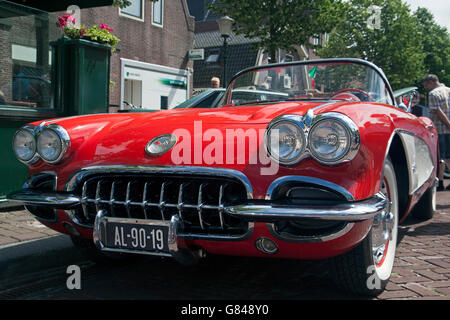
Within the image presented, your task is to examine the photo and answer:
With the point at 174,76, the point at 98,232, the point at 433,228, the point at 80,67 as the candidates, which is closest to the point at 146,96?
the point at 174,76

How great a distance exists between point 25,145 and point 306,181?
1.69 m

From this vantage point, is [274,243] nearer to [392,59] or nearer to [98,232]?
[98,232]

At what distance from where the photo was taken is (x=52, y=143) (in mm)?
2654

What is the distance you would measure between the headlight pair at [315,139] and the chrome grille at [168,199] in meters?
0.25

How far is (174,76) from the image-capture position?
17875 millimetres

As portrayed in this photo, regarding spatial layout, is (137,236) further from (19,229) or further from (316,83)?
(19,229)

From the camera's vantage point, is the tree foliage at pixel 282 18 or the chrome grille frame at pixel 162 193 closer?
the chrome grille frame at pixel 162 193

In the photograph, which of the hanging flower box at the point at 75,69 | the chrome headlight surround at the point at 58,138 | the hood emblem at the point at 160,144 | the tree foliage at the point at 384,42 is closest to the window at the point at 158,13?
the tree foliage at the point at 384,42

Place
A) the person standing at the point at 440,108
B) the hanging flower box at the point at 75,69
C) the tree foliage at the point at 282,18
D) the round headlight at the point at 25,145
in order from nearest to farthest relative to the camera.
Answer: the round headlight at the point at 25,145, the hanging flower box at the point at 75,69, the person standing at the point at 440,108, the tree foliage at the point at 282,18

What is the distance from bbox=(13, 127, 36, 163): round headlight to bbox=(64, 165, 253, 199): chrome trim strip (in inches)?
14.9

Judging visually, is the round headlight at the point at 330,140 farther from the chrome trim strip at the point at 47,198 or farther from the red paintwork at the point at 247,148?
the chrome trim strip at the point at 47,198

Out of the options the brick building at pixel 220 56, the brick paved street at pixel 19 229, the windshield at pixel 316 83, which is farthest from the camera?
the brick building at pixel 220 56

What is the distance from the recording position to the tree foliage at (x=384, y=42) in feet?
82.8

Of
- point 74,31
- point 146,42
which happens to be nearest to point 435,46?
point 146,42
